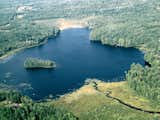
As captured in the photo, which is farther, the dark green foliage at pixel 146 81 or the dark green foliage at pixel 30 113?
the dark green foliage at pixel 146 81

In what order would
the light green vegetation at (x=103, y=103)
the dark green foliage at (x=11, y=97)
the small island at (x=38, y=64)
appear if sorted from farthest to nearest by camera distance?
the small island at (x=38, y=64) < the dark green foliage at (x=11, y=97) < the light green vegetation at (x=103, y=103)

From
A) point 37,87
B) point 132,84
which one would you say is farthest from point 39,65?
point 132,84

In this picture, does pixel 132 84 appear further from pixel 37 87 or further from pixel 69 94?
pixel 37 87

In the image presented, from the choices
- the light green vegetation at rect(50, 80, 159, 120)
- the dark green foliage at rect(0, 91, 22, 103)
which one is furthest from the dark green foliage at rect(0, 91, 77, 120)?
the light green vegetation at rect(50, 80, 159, 120)

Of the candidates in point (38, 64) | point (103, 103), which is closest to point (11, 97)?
point (103, 103)

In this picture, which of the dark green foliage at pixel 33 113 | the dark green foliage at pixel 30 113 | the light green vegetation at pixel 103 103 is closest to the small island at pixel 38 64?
the light green vegetation at pixel 103 103

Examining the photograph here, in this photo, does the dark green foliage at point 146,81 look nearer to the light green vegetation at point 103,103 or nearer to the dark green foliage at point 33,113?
the light green vegetation at point 103,103

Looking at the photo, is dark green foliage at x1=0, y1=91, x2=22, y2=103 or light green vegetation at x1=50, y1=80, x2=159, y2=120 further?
dark green foliage at x1=0, y1=91, x2=22, y2=103

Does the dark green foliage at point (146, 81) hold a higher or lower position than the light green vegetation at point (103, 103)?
higher

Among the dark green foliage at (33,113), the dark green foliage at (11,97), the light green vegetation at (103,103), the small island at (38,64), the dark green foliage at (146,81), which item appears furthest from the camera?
the small island at (38,64)

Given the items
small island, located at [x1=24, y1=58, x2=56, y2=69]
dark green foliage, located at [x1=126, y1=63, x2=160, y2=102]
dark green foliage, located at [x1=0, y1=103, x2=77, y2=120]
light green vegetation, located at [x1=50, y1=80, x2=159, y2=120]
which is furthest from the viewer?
small island, located at [x1=24, y1=58, x2=56, y2=69]

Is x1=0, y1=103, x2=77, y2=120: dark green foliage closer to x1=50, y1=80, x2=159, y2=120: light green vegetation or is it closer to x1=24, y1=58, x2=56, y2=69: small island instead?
x1=50, y1=80, x2=159, y2=120: light green vegetation
